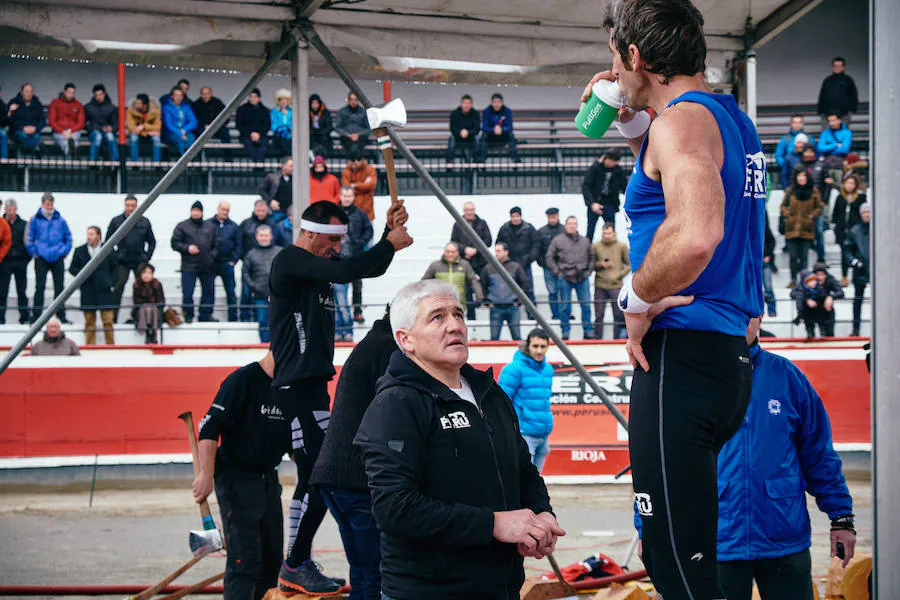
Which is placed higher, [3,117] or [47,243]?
[3,117]

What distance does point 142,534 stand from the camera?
9.66 meters

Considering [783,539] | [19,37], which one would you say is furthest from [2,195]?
[783,539]

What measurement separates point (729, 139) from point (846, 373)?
38.6 feet

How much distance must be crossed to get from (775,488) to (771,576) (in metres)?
0.33

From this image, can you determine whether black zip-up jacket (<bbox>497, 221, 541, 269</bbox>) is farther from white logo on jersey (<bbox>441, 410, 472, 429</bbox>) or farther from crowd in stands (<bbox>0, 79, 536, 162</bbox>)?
white logo on jersey (<bbox>441, 410, 472, 429</bbox>)

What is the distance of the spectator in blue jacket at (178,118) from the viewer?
1841 centimetres

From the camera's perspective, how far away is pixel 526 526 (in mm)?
2992

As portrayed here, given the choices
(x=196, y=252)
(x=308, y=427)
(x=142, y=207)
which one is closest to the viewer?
(x=308, y=427)

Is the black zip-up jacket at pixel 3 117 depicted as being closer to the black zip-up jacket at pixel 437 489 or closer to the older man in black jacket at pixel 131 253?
the older man in black jacket at pixel 131 253

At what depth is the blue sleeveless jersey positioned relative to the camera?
2.50 meters

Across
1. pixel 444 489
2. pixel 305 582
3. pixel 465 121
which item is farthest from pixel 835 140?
pixel 444 489

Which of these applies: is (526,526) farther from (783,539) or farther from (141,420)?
(141,420)

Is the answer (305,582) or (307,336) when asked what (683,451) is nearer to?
(307,336)

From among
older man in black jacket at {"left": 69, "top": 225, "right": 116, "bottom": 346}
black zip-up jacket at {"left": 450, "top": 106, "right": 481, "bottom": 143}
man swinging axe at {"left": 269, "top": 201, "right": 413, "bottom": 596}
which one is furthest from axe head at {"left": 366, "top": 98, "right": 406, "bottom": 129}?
black zip-up jacket at {"left": 450, "top": 106, "right": 481, "bottom": 143}
